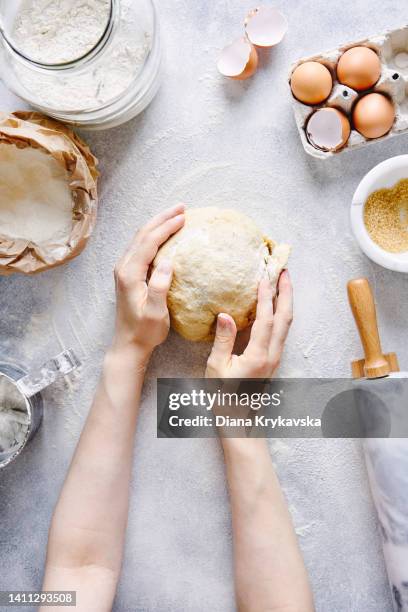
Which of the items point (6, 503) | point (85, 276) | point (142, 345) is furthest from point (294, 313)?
point (6, 503)

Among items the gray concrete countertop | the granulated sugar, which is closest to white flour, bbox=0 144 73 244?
the gray concrete countertop

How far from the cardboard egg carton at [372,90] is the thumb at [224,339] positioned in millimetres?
349

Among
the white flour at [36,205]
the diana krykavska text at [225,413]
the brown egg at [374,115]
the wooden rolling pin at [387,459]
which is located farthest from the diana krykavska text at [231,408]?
the brown egg at [374,115]

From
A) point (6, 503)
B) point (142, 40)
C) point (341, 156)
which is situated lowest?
point (6, 503)

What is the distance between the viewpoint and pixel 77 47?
104 centimetres

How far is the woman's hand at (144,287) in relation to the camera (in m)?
1.07

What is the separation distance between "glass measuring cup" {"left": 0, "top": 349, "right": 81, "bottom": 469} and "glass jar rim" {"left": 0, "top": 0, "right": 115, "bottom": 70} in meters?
0.52

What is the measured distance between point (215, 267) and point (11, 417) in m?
0.48

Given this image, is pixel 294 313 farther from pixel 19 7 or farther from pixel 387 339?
pixel 19 7

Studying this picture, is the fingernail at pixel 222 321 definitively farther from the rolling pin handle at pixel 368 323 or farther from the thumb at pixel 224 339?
the rolling pin handle at pixel 368 323

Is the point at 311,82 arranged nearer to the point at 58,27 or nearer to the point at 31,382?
the point at 58,27

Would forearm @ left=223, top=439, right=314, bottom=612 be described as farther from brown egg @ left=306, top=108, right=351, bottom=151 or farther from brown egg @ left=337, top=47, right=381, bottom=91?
brown egg @ left=337, top=47, right=381, bottom=91

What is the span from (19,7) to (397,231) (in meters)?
0.79

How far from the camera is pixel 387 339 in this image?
116 centimetres
